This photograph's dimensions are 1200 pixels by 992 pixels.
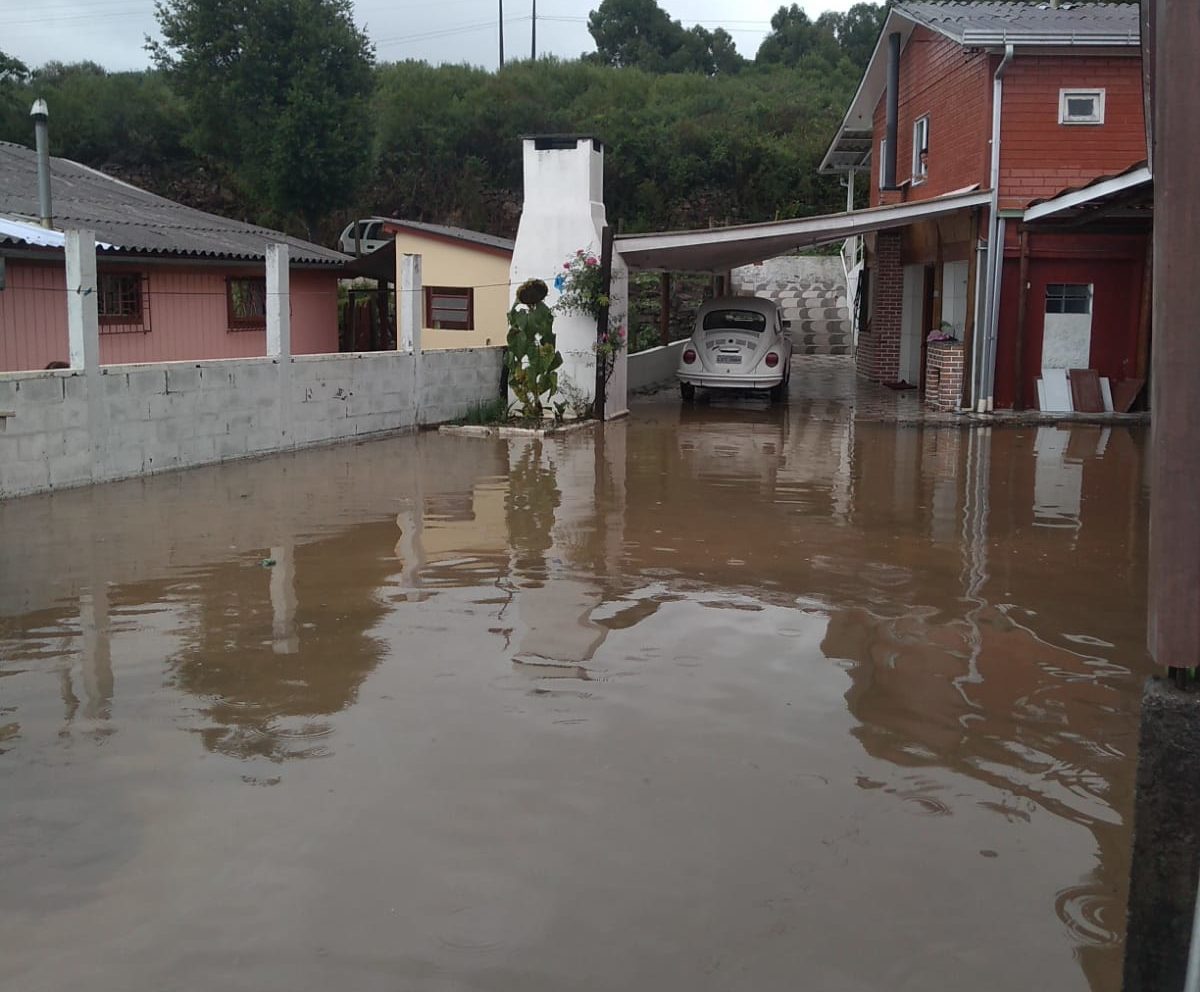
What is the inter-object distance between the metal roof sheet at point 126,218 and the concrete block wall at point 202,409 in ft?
11.1

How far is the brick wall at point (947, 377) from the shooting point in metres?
19.1

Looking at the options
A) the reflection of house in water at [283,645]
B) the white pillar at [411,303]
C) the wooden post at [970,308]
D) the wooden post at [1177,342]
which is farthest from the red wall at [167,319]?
the wooden post at [1177,342]

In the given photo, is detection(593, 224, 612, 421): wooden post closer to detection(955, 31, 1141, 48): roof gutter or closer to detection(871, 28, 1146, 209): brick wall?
detection(871, 28, 1146, 209): brick wall

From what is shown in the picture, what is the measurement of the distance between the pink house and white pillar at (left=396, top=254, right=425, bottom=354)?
11.5 feet

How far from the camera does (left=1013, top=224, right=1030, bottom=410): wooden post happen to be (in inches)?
729

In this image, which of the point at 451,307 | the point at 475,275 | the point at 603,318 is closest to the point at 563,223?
the point at 603,318

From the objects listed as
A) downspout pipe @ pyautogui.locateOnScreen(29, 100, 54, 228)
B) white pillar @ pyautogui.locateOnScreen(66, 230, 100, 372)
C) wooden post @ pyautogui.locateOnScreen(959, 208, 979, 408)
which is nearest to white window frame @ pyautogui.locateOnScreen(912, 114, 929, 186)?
wooden post @ pyautogui.locateOnScreen(959, 208, 979, 408)

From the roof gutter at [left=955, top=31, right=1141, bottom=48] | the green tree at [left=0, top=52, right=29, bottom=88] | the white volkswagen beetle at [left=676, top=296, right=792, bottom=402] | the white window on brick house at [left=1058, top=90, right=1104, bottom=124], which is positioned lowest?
the white volkswagen beetle at [left=676, top=296, right=792, bottom=402]

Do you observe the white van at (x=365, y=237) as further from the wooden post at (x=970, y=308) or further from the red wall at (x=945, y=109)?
the wooden post at (x=970, y=308)

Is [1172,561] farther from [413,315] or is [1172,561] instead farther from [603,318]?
[603,318]

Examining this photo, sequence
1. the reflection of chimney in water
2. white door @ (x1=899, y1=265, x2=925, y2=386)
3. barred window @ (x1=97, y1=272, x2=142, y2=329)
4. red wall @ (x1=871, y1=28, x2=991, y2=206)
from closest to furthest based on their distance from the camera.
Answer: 1. the reflection of chimney in water
2. barred window @ (x1=97, y1=272, x2=142, y2=329)
3. red wall @ (x1=871, y1=28, x2=991, y2=206)
4. white door @ (x1=899, y1=265, x2=925, y2=386)

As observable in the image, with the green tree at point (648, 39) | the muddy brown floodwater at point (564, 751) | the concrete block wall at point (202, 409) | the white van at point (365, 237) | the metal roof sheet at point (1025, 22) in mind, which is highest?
the green tree at point (648, 39)

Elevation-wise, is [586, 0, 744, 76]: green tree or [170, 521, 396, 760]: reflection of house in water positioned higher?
[586, 0, 744, 76]: green tree

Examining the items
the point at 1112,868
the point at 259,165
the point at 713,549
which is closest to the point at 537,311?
the point at 713,549
